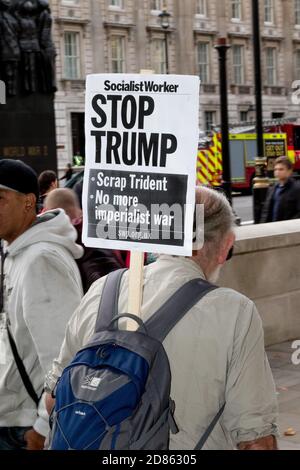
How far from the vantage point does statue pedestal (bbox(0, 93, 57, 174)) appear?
20.2 metres

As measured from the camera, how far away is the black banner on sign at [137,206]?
2.79 metres

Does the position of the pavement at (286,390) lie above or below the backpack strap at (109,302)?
below

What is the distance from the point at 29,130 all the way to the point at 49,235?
17.4 meters

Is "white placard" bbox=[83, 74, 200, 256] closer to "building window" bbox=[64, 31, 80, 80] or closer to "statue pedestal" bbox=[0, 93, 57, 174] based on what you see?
"statue pedestal" bbox=[0, 93, 57, 174]

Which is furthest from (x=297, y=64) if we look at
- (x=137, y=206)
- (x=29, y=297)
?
(x=137, y=206)

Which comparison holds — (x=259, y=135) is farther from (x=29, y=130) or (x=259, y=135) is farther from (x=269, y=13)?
(x=269, y=13)

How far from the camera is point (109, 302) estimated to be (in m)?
2.73

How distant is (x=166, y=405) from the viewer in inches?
97.3

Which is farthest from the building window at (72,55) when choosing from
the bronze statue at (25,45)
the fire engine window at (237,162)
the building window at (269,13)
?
the bronze statue at (25,45)

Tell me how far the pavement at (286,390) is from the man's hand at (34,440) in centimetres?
280

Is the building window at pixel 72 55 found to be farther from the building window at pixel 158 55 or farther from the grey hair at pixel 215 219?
the grey hair at pixel 215 219
